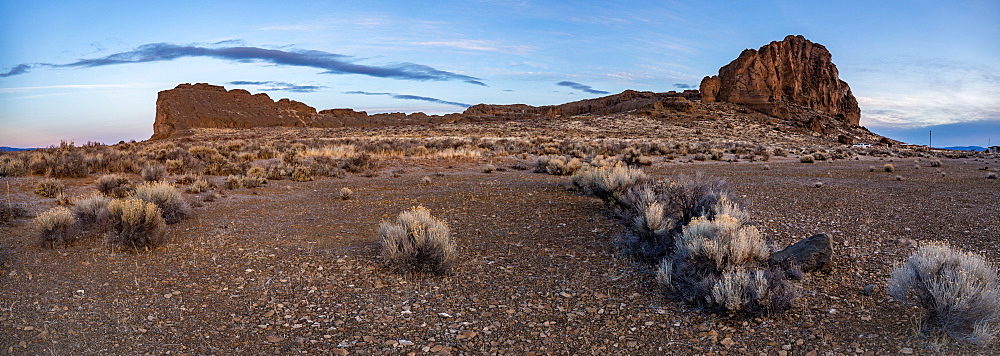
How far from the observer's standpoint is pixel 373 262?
6527mm

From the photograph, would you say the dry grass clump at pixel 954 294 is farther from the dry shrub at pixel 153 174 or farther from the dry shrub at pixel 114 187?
the dry shrub at pixel 153 174

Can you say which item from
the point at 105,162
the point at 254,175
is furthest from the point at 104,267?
the point at 105,162

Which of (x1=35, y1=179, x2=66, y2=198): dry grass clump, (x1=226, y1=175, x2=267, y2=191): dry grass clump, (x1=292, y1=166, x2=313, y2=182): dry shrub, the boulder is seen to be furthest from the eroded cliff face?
the boulder

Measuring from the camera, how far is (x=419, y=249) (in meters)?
6.37

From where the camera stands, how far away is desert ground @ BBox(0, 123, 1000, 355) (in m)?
4.38

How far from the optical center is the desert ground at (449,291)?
438cm

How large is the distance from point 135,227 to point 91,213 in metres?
1.32

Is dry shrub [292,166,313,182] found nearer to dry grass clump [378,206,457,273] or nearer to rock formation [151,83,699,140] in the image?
dry grass clump [378,206,457,273]

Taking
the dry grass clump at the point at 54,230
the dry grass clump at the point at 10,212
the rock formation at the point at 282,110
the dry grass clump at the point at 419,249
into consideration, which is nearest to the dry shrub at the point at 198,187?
the dry grass clump at the point at 10,212

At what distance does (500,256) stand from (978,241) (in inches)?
237

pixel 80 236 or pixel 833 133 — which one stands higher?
pixel 833 133

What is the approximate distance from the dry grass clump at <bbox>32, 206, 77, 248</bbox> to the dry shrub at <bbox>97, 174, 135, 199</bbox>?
4.21 metres

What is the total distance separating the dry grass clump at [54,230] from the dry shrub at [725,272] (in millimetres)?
7271

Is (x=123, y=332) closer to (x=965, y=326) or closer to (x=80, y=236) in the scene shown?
(x=80, y=236)
